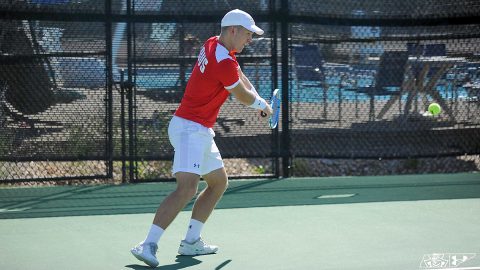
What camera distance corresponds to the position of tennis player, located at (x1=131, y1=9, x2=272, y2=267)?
5434mm

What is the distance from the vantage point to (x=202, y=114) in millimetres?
5605

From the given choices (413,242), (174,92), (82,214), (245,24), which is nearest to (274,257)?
(413,242)

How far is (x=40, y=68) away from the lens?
351 inches

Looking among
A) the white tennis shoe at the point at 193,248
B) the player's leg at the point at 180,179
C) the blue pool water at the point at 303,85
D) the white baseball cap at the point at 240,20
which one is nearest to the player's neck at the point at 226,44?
the white baseball cap at the point at 240,20

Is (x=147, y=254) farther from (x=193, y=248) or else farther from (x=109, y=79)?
(x=109, y=79)

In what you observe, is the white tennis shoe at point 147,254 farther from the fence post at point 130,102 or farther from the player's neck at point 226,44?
the fence post at point 130,102

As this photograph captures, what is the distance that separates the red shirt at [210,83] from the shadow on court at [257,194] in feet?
7.51

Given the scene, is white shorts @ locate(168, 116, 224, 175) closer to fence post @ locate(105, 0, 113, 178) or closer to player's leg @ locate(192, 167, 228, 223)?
player's leg @ locate(192, 167, 228, 223)

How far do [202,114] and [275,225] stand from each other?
165 cm

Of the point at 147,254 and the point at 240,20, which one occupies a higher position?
the point at 240,20

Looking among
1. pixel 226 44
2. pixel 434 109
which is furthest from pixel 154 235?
pixel 434 109

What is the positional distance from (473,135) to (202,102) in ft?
17.5

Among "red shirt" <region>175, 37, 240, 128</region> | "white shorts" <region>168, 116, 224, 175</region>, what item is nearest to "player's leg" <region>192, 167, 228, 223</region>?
"white shorts" <region>168, 116, 224, 175</region>

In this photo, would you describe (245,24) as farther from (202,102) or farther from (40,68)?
(40,68)
